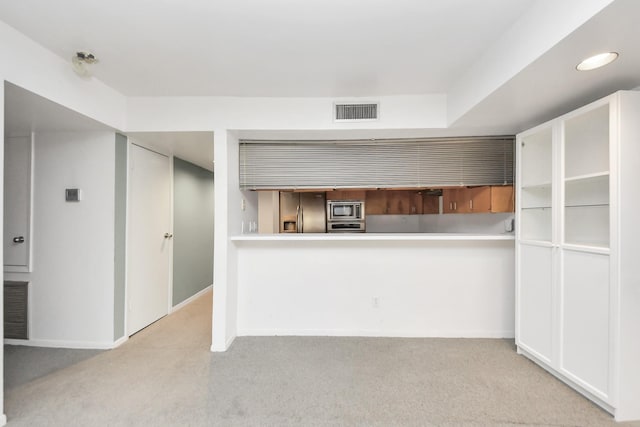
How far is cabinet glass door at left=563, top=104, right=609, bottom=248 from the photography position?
2.07 metres

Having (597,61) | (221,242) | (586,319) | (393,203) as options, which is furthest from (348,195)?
(597,61)

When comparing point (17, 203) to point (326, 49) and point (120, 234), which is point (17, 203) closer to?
point (120, 234)

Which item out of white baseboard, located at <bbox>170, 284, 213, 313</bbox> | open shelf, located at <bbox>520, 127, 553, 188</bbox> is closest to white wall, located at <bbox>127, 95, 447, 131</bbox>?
open shelf, located at <bbox>520, 127, 553, 188</bbox>

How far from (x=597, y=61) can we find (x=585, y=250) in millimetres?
1200

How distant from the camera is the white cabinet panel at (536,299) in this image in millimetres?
2242

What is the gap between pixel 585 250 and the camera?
1938mm

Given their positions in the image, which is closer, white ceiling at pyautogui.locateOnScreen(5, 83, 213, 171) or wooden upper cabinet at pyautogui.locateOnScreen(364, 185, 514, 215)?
white ceiling at pyautogui.locateOnScreen(5, 83, 213, 171)

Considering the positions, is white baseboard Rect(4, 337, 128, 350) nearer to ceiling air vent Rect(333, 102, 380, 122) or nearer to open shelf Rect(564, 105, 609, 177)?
ceiling air vent Rect(333, 102, 380, 122)

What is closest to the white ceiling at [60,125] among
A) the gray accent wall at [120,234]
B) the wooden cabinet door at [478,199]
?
the gray accent wall at [120,234]

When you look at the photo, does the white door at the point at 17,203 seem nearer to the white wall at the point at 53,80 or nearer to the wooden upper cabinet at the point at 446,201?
the white wall at the point at 53,80

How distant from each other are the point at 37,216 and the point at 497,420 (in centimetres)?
420

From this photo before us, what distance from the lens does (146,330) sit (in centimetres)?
315

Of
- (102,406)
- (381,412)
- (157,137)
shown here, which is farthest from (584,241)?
(157,137)

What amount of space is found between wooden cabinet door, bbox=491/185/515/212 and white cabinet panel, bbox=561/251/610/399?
3.11 ft
